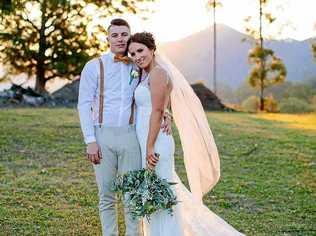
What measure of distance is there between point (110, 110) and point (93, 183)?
4355mm

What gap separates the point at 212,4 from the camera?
37.8 m

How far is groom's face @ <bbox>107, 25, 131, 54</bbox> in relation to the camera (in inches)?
197

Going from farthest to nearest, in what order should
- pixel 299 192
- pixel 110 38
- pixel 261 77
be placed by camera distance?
pixel 261 77 < pixel 299 192 < pixel 110 38

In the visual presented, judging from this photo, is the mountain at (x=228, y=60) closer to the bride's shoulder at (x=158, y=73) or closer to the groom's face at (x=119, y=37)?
the groom's face at (x=119, y=37)

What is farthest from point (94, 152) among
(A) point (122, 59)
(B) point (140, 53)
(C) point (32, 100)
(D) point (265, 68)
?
(D) point (265, 68)

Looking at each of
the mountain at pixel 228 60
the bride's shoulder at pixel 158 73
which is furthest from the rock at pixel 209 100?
the mountain at pixel 228 60

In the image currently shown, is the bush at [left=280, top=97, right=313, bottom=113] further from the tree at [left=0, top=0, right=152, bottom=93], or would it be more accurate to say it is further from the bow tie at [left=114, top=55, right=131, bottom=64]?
the bow tie at [left=114, top=55, right=131, bottom=64]

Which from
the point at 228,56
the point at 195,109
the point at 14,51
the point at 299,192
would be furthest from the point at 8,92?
the point at 228,56

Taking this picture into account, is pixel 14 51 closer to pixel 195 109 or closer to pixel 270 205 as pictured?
pixel 270 205

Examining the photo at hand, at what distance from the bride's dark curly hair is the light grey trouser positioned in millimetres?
712

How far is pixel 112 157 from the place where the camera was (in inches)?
206

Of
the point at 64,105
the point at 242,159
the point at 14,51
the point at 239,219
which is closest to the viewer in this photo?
the point at 239,219

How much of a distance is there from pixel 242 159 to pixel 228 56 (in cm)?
7968

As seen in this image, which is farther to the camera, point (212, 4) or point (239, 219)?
point (212, 4)
